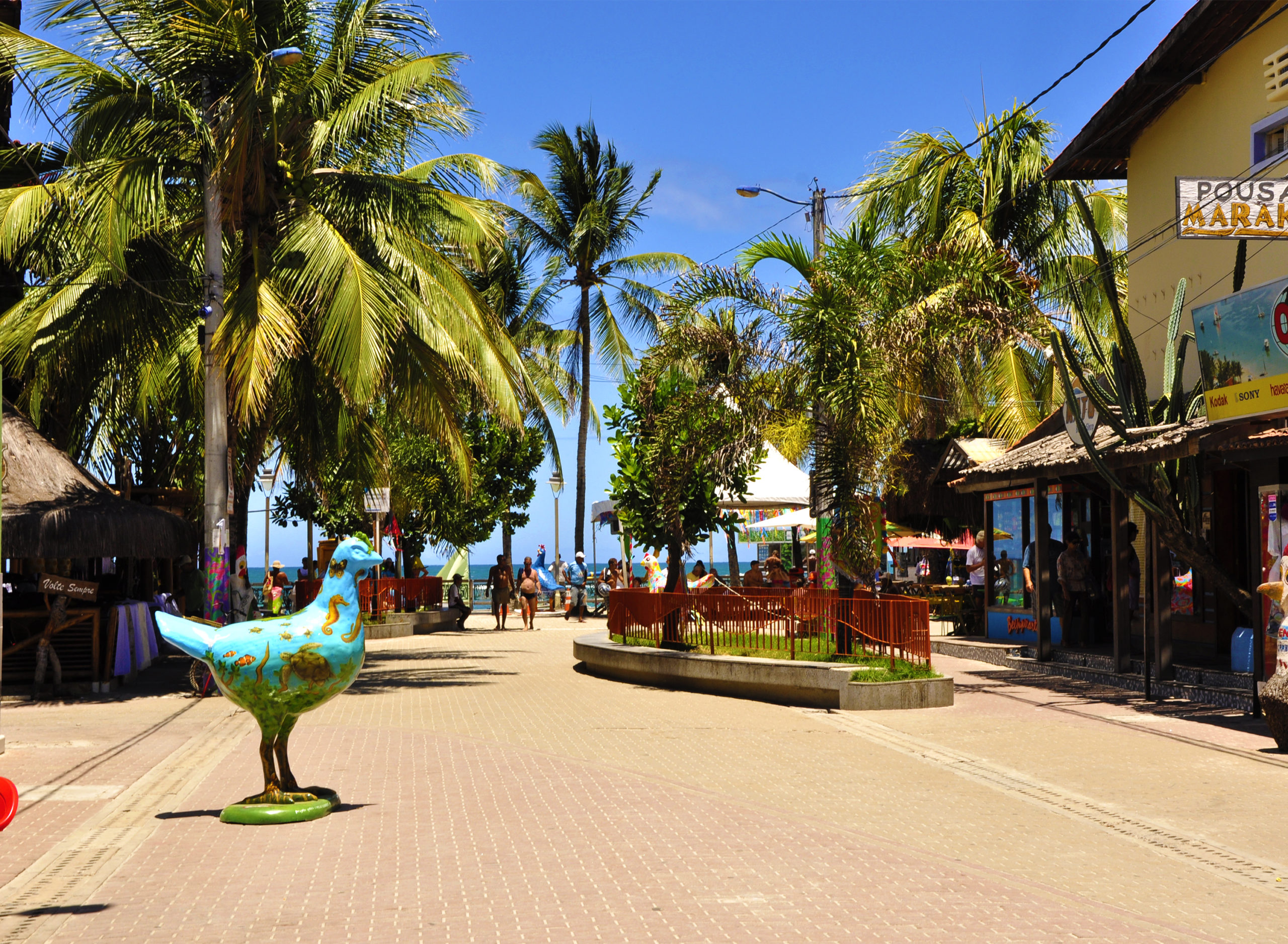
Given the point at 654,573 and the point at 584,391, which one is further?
the point at 584,391

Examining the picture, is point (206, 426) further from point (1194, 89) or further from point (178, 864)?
point (1194, 89)

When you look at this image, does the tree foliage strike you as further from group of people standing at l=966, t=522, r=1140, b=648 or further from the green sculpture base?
the green sculpture base

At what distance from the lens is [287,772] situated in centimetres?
844

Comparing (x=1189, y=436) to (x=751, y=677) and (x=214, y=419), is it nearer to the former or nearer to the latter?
(x=751, y=677)

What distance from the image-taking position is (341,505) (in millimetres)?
35094

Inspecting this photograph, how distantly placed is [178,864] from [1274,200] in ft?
38.0

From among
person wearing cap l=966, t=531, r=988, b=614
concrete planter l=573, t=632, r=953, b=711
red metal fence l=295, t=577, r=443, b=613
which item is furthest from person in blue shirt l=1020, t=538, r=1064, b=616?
red metal fence l=295, t=577, r=443, b=613

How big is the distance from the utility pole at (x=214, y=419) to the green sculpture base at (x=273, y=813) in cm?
906

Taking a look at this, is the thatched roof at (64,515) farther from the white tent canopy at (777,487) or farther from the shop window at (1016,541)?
the shop window at (1016,541)

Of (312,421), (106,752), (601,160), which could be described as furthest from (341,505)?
(106,752)

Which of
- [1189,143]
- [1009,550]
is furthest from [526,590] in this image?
[1189,143]

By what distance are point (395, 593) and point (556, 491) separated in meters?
16.0

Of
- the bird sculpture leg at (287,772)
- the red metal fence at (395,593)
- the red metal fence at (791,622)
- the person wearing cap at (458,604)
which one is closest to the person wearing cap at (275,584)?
the red metal fence at (395,593)

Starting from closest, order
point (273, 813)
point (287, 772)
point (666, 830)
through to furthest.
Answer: point (666, 830), point (273, 813), point (287, 772)
